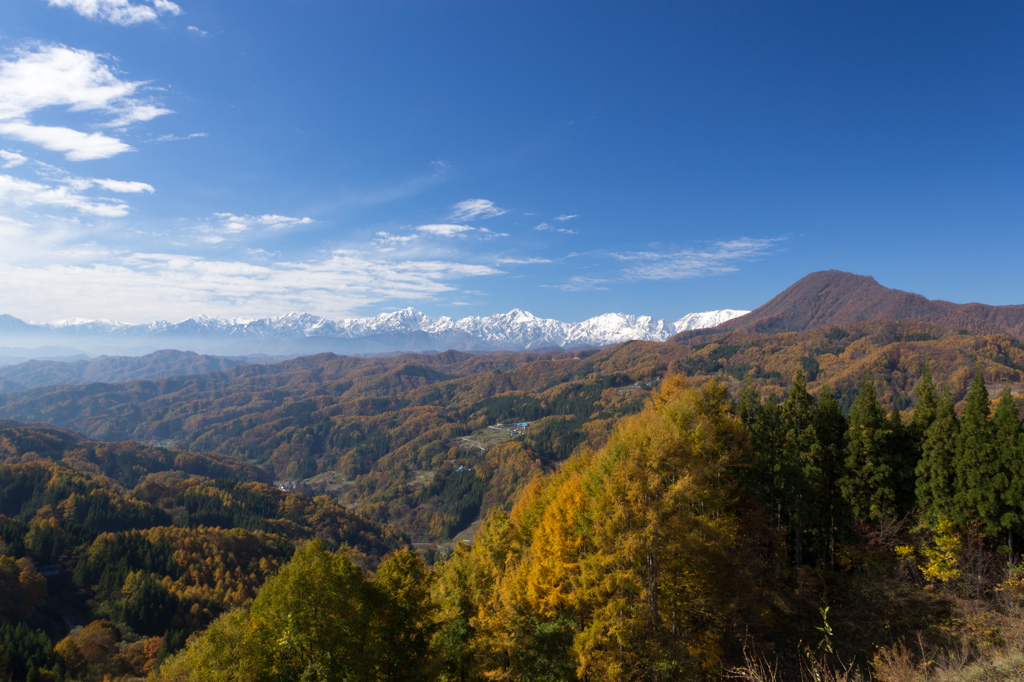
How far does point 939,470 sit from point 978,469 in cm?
205

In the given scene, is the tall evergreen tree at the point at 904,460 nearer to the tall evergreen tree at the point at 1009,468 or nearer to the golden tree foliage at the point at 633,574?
the tall evergreen tree at the point at 1009,468

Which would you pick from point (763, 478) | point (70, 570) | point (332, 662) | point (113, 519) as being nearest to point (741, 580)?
point (763, 478)

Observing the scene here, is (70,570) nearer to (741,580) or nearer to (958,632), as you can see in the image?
(741,580)

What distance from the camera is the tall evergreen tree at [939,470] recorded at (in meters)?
30.2

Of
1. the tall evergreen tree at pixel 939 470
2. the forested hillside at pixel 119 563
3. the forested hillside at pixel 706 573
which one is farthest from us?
the forested hillside at pixel 119 563

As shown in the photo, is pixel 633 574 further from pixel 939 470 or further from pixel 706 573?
pixel 939 470

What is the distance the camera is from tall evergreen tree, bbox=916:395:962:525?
30.2 meters

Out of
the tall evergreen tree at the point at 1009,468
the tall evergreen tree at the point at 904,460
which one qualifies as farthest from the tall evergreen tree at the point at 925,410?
the tall evergreen tree at the point at 1009,468

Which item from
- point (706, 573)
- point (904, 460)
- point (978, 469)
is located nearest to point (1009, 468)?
point (978, 469)

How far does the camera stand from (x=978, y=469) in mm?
29422

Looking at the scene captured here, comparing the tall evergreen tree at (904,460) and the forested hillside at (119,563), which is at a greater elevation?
the tall evergreen tree at (904,460)

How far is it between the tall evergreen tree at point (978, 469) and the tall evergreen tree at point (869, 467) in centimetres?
375

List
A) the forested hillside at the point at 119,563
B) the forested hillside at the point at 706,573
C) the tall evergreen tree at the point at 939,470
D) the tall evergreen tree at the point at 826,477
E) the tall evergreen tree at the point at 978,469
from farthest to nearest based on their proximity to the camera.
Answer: the forested hillside at the point at 119,563, the tall evergreen tree at the point at 826,477, the tall evergreen tree at the point at 939,470, the tall evergreen tree at the point at 978,469, the forested hillside at the point at 706,573

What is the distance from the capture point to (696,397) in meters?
28.6
